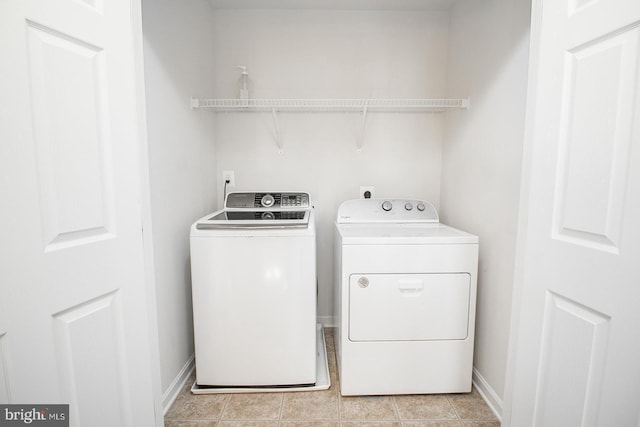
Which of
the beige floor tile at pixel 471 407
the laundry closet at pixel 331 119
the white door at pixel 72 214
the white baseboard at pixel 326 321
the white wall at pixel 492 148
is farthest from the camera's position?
the white baseboard at pixel 326 321

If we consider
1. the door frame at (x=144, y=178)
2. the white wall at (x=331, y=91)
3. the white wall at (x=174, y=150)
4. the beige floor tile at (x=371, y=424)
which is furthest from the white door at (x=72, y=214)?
the white wall at (x=331, y=91)

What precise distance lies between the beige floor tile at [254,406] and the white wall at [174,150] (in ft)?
1.19

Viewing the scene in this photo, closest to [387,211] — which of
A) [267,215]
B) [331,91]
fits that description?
[267,215]

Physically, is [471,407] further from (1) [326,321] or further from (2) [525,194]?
(2) [525,194]

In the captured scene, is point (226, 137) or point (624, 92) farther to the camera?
point (226, 137)

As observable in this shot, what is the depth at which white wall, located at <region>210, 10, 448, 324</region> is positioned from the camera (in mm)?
2189

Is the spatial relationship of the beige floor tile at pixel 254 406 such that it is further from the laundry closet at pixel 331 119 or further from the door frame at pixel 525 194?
the door frame at pixel 525 194

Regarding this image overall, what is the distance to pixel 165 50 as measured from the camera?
1.56m

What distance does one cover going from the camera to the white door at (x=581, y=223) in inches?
28.1

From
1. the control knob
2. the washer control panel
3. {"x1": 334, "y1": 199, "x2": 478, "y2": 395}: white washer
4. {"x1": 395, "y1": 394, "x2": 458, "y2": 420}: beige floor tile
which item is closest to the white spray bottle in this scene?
the washer control panel

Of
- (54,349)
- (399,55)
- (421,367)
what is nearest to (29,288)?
(54,349)

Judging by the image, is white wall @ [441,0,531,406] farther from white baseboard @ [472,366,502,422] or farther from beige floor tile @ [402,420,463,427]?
beige floor tile @ [402,420,463,427]

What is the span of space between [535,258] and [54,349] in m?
1.47

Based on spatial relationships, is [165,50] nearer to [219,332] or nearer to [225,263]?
[225,263]
